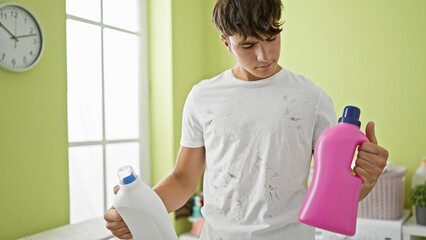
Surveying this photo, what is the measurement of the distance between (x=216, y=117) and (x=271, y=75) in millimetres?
172

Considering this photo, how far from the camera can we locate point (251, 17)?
3.11 feet

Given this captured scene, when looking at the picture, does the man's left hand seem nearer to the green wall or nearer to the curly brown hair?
the curly brown hair

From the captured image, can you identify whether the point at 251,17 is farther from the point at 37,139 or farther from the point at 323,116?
the point at 37,139

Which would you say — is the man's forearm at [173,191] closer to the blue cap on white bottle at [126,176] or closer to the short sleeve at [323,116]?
the blue cap on white bottle at [126,176]

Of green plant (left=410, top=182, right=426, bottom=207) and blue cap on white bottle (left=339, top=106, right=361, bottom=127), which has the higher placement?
blue cap on white bottle (left=339, top=106, right=361, bottom=127)

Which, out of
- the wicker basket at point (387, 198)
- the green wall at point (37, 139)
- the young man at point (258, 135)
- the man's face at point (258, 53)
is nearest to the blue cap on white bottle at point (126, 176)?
the young man at point (258, 135)

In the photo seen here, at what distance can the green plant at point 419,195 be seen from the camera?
80.4 inches

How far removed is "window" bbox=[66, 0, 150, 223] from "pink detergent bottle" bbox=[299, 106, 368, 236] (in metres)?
1.81

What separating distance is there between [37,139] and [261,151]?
140cm

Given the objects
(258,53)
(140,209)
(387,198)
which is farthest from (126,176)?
(387,198)

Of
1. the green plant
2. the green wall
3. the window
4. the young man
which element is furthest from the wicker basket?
the green wall

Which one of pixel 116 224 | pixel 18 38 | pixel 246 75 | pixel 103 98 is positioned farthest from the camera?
pixel 103 98

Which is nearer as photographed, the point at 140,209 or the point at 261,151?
the point at 140,209

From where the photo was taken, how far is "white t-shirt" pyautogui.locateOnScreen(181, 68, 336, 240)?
98 centimetres
